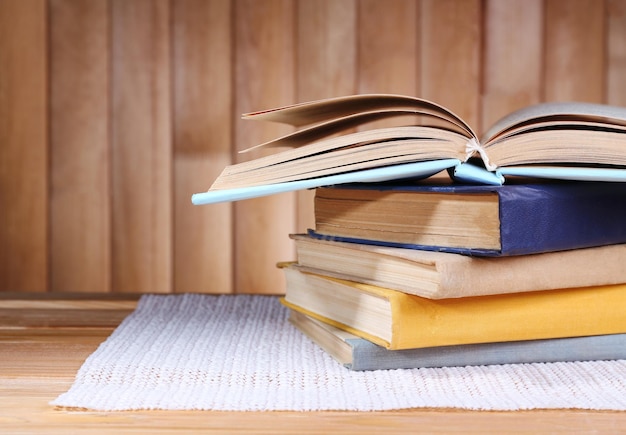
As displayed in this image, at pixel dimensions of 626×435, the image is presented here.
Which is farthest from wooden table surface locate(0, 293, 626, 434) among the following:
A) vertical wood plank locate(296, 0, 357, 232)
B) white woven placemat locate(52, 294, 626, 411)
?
vertical wood plank locate(296, 0, 357, 232)

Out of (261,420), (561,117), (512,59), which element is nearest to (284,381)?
(261,420)

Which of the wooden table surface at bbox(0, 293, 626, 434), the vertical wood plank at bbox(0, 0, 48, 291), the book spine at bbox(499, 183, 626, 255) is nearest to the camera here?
the wooden table surface at bbox(0, 293, 626, 434)

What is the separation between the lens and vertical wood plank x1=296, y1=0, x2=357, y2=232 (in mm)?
1393

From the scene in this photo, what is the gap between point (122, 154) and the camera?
1387mm

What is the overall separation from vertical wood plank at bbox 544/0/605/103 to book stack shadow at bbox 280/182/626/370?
2.57 ft

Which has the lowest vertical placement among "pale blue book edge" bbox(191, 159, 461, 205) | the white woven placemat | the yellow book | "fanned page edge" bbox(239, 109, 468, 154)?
the white woven placemat

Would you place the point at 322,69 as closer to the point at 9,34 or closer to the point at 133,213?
the point at 133,213

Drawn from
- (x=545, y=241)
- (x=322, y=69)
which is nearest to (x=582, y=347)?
(x=545, y=241)

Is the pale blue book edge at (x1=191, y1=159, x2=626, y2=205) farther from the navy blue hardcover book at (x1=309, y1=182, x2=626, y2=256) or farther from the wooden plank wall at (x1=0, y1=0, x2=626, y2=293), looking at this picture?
the wooden plank wall at (x1=0, y1=0, x2=626, y2=293)

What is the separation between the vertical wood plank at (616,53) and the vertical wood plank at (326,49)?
455 mm

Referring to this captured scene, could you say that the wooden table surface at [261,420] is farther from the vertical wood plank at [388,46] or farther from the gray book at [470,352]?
the vertical wood plank at [388,46]

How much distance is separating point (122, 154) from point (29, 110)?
175mm

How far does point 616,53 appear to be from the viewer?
1407 mm

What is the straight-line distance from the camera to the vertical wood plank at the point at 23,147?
1.36m
